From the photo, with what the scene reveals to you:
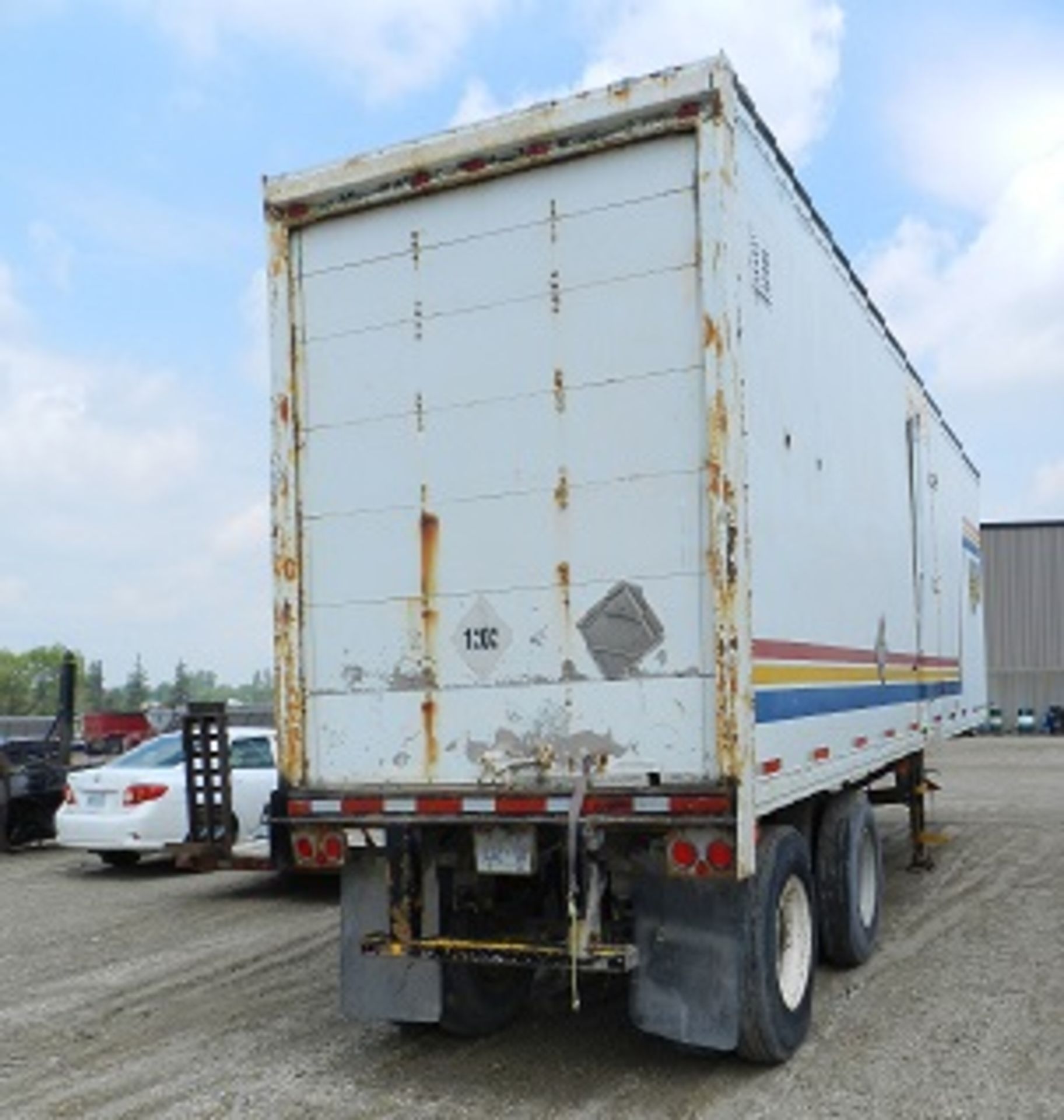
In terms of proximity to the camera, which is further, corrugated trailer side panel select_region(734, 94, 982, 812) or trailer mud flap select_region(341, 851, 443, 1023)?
trailer mud flap select_region(341, 851, 443, 1023)

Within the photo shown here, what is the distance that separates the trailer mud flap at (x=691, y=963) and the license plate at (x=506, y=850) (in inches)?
21.8

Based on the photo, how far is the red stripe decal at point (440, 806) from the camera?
20.0 feet

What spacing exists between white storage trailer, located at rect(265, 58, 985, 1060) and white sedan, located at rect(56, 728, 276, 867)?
6.43 meters

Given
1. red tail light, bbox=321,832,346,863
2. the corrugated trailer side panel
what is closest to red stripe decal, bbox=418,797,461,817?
red tail light, bbox=321,832,346,863

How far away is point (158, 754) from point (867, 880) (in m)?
7.90

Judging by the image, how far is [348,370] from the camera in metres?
6.68

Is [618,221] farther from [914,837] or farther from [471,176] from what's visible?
[914,837]

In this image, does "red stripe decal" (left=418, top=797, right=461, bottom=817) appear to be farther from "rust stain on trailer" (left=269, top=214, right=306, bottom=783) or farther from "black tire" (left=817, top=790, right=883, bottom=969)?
"black tire" (left=817, top=790, right=883, bottom=969)

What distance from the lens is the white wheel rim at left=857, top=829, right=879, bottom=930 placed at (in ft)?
26.6

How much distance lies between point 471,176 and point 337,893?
6888 mm

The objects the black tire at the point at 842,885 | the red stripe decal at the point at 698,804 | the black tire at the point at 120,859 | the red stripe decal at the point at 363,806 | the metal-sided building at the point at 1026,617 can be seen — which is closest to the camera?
the red stripe decal at the point at 698,804

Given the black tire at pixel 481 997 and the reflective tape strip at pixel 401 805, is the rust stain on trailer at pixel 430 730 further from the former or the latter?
the black tire at pixel 481 997

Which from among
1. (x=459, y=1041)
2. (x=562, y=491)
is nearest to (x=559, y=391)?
(x=562, y=491)

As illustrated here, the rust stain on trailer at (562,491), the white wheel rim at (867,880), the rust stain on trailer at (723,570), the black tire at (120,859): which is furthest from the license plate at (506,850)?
the black tire at (120,859)
